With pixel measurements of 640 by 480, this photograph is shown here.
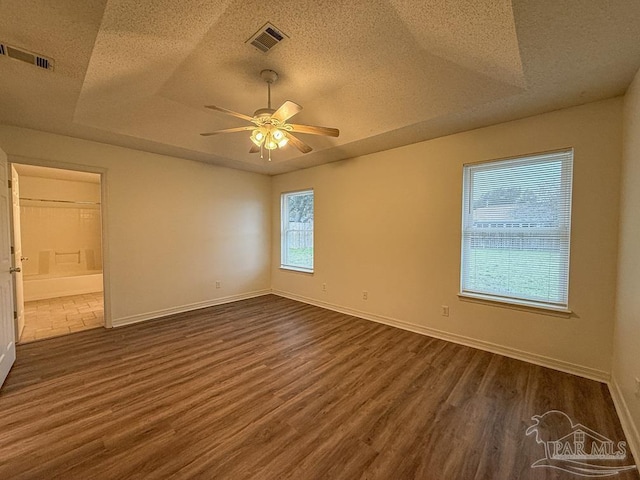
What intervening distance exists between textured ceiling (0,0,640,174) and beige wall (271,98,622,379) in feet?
0.99

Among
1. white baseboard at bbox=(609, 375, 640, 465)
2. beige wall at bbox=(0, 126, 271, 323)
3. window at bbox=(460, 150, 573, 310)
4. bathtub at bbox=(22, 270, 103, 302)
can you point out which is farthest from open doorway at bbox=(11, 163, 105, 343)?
white baseboard at bbox=(609, 375, 640, 465)

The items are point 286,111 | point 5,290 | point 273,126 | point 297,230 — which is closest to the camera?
point 286,111

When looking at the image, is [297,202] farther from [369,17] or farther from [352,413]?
[352,413]

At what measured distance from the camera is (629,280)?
1.93 m

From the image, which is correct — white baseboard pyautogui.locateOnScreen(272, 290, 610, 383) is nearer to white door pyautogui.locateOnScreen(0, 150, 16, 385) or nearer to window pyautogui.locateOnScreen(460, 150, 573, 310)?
window pyautogui.locateOnScreen(460, 150, 573, 310)

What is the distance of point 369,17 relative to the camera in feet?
6.06

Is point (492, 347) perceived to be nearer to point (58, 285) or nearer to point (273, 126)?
point (273, 126)

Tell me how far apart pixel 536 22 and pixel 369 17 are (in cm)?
108

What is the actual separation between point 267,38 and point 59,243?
7088mm

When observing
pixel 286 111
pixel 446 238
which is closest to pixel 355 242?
pixel 446 238

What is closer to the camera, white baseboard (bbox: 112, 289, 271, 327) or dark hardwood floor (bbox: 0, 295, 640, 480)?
dark hardwood floor (bbox: 0, 295, 640, 480)

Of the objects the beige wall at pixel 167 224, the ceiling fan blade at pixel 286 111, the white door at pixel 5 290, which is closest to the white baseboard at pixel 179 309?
the beige wall at pixel 167 224

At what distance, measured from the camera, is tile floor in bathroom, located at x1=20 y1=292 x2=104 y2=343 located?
3.44 metres

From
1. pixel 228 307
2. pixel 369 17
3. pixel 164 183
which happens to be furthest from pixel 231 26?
pixel 228 307
